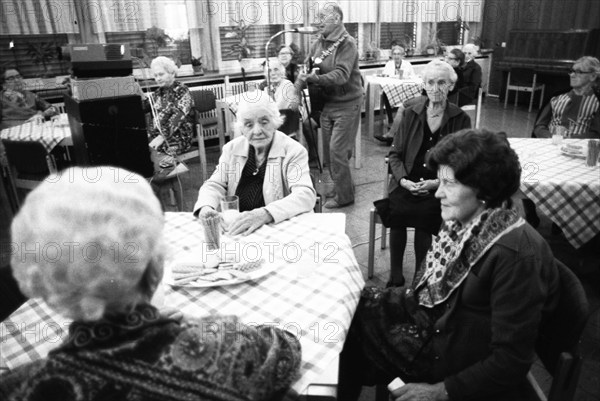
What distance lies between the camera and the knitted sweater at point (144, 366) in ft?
2.37

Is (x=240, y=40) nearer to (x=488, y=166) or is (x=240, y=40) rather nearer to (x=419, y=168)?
(x=419, y=168)

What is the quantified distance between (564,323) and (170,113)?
3673 millimetres

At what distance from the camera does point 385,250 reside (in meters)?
3.29

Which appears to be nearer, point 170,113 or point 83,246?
point 83,246

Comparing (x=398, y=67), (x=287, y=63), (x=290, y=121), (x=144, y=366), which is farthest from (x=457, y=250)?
(x=398, y=67)

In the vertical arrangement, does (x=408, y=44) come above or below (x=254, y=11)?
below

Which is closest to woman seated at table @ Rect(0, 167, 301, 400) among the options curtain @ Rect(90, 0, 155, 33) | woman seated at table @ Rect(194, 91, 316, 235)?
woman seated at table @ Rect(194, 91, 316, 235)

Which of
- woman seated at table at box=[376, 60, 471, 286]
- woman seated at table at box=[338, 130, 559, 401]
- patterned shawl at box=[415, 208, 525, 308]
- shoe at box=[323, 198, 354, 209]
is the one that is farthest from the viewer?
shoe at box=[323, 198, 354, 209]

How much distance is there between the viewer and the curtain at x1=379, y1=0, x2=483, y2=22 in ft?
25.6

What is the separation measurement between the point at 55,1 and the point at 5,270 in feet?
15.8

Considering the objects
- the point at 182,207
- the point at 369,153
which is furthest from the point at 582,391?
the point at 369,153

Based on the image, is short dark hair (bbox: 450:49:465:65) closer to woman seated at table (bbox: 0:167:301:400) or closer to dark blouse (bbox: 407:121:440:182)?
dark blouse (bbox: 407:121:440:182)

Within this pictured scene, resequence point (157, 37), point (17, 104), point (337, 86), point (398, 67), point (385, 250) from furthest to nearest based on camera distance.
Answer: point (398, 67), point (157, 37), point (17, 104), point (337, 86), point (385, 250)

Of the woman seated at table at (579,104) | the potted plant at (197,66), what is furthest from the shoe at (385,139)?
the potted plant at (197,66)
